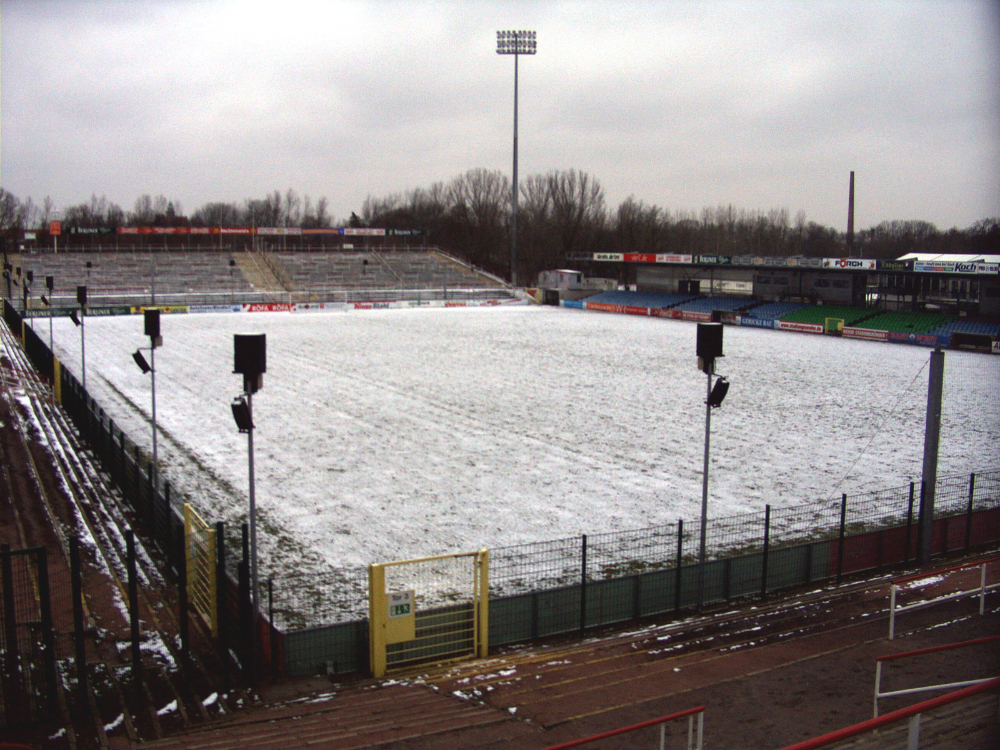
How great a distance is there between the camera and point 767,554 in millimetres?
12930

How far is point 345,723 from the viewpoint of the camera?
27.5ft

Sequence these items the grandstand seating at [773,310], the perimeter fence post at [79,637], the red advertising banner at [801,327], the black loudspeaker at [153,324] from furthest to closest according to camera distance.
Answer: the grandstand seating at [773,310], the red advertising banner at [801,327], the black loudspeaker at [153,324], the perimeter fence post at [79,637]

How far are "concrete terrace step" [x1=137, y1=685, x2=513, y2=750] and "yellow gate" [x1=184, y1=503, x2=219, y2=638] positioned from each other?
236 cm

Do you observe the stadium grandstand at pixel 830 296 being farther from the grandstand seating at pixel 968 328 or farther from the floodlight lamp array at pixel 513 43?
the floodlight lamp array at pixel 513 43

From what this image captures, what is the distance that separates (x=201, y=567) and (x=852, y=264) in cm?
5185

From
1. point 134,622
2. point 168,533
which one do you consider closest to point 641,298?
point 168,533

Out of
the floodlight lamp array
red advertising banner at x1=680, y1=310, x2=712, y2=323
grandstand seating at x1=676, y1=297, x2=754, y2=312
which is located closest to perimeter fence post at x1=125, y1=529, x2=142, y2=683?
red advertising banner at x1=680, y1=310, x2=712, y2=323

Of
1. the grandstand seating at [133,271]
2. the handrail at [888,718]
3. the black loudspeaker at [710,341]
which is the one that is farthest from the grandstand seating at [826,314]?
the handrail at [888,718]

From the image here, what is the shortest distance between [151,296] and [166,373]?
3756 centimetres

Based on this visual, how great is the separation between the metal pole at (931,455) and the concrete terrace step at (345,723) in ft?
30.2

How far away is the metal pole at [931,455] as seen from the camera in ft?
46.4

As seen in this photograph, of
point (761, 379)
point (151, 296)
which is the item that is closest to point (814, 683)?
point (761, 379)

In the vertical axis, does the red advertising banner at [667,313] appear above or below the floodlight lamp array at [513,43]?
below

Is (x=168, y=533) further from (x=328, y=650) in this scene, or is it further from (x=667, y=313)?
(x=667, y=313)
